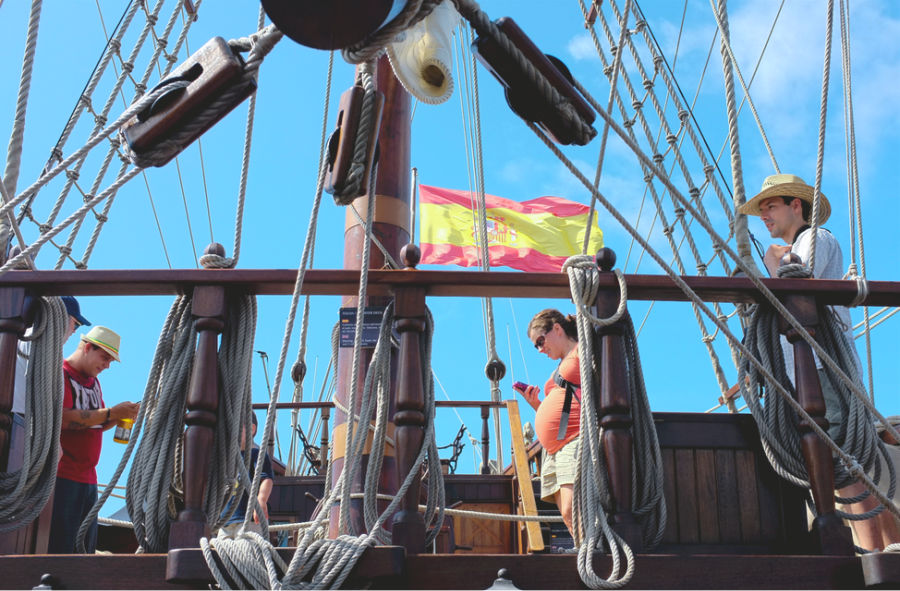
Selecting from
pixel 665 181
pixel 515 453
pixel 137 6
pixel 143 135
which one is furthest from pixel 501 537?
pixel 137 6

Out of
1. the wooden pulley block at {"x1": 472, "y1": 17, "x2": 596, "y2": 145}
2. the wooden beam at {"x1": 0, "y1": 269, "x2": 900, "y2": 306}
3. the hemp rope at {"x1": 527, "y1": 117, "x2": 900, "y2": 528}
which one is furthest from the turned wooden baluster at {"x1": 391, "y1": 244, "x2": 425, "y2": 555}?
the wooden pulley block at {"x1": 472, "y1": 17, "x2": 596, "y2": 145}

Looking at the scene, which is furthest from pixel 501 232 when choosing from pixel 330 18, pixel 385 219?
pixel 330 18

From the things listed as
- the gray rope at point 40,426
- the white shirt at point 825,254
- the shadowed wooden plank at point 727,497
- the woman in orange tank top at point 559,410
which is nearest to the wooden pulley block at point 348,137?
the gray rope at point 40,426

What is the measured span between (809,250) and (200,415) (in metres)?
2.13

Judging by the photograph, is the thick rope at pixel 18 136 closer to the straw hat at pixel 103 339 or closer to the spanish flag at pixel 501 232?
the straw hat at pixel 103 339

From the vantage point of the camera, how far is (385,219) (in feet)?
12.0

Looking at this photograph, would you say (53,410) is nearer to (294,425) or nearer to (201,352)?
(201,352)

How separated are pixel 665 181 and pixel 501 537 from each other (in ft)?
11.1

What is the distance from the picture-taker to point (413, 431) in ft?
7.82

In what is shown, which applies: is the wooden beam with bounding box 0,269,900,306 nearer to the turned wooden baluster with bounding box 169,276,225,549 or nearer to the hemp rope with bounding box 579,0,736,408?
the turned wooden baluster with bounding box 169,276,225,549

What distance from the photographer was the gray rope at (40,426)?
242 cm

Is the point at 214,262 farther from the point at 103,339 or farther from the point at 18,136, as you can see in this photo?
the point at 103,339

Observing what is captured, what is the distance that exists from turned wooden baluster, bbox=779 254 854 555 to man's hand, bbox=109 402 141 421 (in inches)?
93.7

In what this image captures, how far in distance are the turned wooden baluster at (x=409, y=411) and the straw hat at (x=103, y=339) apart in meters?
1.73
